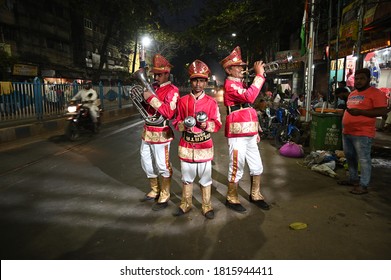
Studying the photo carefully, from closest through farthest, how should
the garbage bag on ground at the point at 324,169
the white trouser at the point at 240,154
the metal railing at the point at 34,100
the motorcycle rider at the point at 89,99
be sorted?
the white trouser at the point at 240,154 < the garbage bag on ground at the point at 324,169 < the motorcycle rider at the point at 89,99 < the metal railing at the point at 34,100

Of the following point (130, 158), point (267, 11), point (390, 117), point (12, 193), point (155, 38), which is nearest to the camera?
point (12, 193)

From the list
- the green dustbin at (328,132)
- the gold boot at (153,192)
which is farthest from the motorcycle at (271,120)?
the gold boot at (153,192)

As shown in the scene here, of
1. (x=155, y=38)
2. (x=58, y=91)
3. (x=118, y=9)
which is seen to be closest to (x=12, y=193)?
(x=58, y=91)

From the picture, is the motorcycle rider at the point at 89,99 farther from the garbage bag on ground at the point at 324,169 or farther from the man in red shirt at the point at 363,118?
the man in red shirt at the point at 363,118

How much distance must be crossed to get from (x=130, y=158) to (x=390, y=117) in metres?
8.20

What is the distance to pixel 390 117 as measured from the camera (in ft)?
30.2

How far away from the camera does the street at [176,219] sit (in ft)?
9.96

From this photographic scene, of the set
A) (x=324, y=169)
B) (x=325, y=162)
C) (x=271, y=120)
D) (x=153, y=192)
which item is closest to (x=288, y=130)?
(x=271, y=120)

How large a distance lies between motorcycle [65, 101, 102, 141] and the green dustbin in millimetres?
7097

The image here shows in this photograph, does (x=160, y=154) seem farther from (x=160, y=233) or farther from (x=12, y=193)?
(x=12, y=193)

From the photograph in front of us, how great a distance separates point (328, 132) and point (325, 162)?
42.1 inches

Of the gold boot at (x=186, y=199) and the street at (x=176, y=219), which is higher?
the gold boot at (x=186, y=199)

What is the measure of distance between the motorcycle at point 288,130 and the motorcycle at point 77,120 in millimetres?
6233

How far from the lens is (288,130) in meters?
8.41
